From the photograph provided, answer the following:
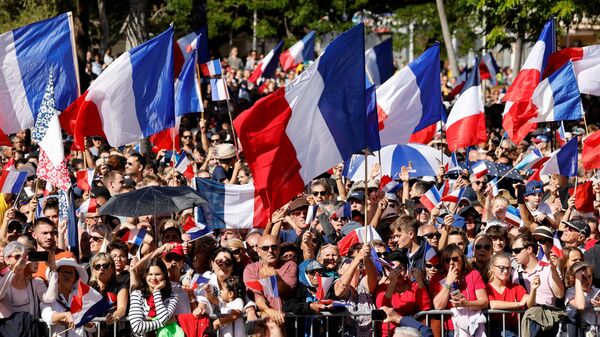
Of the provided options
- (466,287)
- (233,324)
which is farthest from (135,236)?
(466,287)

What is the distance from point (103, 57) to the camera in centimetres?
3416

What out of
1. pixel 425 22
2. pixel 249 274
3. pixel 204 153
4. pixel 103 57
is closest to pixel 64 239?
pixel 249 274

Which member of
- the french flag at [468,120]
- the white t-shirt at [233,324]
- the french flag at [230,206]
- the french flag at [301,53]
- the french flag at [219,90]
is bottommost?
the white t-shirt at [233,324]

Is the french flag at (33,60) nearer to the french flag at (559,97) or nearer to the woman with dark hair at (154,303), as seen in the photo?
the french flag at (559,97)

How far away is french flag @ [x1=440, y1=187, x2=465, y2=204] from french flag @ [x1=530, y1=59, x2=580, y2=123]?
65.4 inches

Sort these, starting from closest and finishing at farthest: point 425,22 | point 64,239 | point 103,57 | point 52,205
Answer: point 64,239, point 52,205, point 103,57, point 425,22

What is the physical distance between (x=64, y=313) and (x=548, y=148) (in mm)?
10682

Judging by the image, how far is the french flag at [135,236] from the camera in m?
13.5

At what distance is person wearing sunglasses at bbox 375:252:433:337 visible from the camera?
11914 millimetres

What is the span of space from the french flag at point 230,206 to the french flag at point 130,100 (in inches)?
84.2

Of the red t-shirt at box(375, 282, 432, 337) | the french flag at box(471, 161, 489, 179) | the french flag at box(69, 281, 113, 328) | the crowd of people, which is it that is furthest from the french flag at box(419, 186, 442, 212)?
the french flag at box(69, 281, 113, 328)

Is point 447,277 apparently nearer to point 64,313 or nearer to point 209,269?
point 209,269

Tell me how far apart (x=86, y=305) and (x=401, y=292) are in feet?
8.23

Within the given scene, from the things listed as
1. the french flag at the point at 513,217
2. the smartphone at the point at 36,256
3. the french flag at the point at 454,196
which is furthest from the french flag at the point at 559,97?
the smartphone at the point at 36,256
